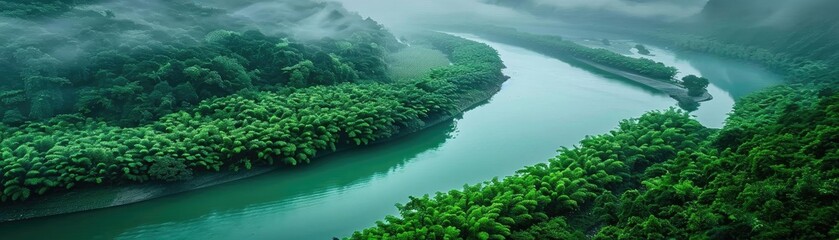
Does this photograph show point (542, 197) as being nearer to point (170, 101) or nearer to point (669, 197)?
point (669, 197)

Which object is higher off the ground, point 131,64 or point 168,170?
point 131,64

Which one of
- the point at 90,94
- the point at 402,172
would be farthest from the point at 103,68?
the point at 402,172

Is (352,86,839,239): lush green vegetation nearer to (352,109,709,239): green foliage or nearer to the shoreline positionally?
(352,109,709,239): green foliage

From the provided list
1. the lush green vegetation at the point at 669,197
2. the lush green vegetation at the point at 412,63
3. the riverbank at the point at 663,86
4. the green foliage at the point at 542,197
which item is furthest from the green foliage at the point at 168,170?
the riverbank at the point at 663,86

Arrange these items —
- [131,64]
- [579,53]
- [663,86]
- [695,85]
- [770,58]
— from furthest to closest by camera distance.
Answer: [579,53] < [770,58] < [663,86] < [695,85] < [131,64]

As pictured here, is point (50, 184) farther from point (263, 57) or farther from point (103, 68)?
point (263, 57)

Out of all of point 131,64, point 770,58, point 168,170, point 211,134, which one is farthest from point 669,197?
point 770,58

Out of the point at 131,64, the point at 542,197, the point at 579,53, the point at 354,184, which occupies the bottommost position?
the point at 354,184

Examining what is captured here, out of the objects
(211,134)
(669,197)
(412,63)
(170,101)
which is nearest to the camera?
(669,197)
